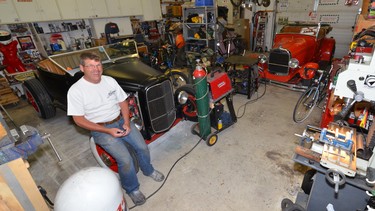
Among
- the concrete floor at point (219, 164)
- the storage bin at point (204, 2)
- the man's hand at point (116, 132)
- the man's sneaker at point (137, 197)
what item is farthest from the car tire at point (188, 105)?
the storage bin at point (204, 2)

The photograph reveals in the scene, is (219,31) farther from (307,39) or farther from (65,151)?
(65,151)

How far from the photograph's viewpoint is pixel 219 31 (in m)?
6.77

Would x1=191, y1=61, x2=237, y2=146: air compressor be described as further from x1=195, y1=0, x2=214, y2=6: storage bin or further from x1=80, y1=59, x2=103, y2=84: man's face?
x1=195, y1=0, x2=214, y2=6: storage bin

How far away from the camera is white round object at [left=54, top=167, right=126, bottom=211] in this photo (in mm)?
1374

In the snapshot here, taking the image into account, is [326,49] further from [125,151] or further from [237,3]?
[125,151]

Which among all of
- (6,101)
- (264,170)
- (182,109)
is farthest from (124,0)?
(264,170)

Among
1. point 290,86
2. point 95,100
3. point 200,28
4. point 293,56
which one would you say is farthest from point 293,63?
point 95,100

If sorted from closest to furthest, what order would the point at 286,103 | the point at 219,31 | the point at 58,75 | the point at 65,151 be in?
the point at 65,151 < the point at 58,75 < the point at 286,103 < the point at 219,31

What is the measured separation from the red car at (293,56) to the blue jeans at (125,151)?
3454 mm

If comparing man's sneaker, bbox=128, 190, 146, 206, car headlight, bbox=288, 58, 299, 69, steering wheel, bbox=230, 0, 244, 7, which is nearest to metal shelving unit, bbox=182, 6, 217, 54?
steering wheel, bbox=230, 0, 244, 7

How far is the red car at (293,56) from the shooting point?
4.57 metres

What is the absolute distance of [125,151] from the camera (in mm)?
2150

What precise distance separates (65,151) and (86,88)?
181 cm

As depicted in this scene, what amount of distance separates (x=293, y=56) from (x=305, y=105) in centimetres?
142
